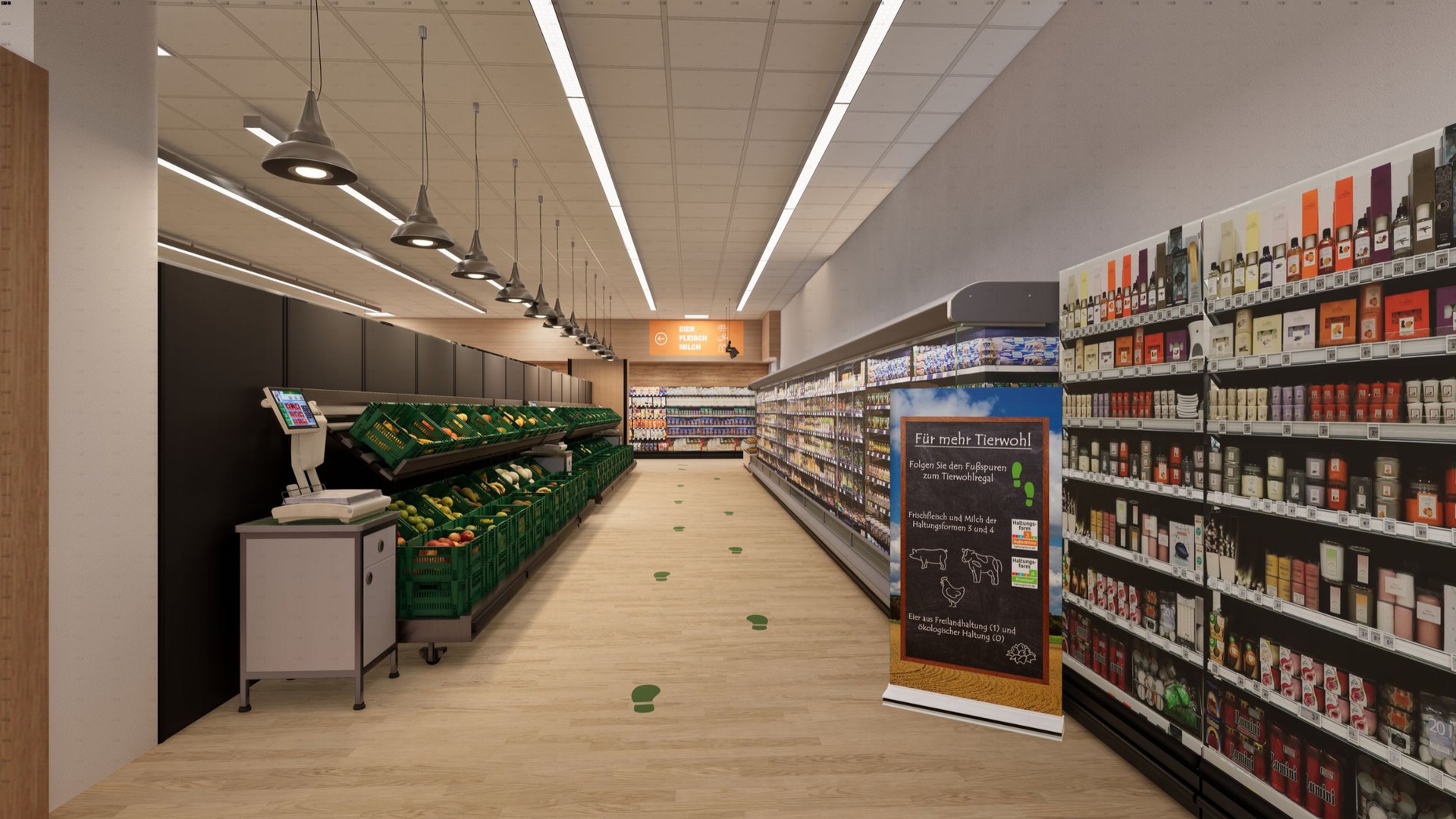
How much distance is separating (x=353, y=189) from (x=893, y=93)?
6.28 m

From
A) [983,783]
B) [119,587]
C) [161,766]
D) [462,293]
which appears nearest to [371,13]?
[119,587]

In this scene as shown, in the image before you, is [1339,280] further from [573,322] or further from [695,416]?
[695,416]

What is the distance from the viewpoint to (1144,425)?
8.64 feet

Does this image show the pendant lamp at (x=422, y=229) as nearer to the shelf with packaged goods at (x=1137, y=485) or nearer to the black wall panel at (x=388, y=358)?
the black wall panel at (x=388, y=358)

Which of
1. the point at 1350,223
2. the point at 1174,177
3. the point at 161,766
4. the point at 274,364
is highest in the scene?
the point at 1174,177

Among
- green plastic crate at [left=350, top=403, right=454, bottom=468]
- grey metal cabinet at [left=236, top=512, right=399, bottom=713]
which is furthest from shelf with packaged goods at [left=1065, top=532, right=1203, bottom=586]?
green plastic crate at [left=350, top=403, right=454, bottom=468]

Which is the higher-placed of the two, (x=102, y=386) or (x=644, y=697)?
(x=102, y=386)

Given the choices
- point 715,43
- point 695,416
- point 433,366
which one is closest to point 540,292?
point 433,366

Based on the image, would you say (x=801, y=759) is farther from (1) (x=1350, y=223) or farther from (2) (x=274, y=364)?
(2) (x=274, y=364)

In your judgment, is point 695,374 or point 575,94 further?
point 695,374

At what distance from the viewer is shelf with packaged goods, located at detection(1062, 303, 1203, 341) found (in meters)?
2.40

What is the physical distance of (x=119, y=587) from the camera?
2586 mm

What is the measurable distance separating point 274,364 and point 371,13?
8.20ft

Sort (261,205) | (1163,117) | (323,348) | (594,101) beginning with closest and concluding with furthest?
1. (1163,117)
2. (323,348)
3. (594,101)
4. (261,205)
